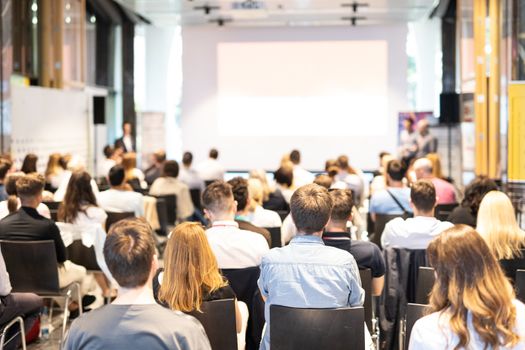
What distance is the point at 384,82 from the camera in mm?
16031

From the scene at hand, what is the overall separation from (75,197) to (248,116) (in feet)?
34.6

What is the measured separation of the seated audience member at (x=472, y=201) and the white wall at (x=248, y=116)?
10.3 meters

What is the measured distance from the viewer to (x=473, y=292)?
2361 mm

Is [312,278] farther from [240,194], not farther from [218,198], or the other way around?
[240,194]

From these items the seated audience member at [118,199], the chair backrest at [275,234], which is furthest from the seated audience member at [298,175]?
the chair backrest at [275,234]

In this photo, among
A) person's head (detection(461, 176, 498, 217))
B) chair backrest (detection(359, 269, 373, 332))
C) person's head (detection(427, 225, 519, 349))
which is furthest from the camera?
person's head (detection(461, 176, 498, 217))

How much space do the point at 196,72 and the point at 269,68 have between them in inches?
61.9

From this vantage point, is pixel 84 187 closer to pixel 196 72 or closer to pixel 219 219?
pixel 219 219

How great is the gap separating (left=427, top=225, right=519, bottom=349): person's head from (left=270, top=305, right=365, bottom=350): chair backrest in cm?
67

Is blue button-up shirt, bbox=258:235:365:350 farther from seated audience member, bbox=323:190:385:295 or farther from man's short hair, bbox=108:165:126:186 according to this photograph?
man's short hair, bbox=108:165:126:186

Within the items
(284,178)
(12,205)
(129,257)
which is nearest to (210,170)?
(284,178)

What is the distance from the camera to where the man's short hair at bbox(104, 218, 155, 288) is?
2.44m

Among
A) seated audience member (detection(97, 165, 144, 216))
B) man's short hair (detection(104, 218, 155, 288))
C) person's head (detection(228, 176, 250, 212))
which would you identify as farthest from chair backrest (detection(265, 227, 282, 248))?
man's short hair (detection(104, 218, 155, 288))

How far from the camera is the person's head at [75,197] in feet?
20.3
